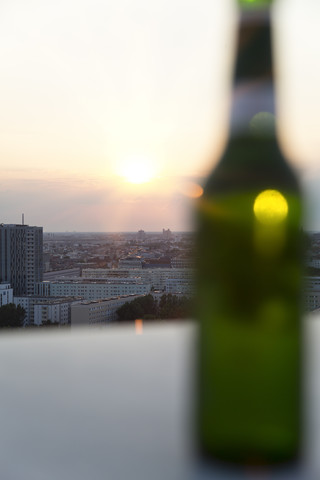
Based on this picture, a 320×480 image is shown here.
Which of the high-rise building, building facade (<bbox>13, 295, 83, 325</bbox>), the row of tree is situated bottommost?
building facade (<bbox>13, 295, 83, 325</bbox>)

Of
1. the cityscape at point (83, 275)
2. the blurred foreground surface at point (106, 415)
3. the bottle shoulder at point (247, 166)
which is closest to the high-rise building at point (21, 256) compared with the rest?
the cityscape at point (83, 275)

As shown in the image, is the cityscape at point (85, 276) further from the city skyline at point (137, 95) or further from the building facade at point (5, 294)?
the city skyline at point (137, 95)

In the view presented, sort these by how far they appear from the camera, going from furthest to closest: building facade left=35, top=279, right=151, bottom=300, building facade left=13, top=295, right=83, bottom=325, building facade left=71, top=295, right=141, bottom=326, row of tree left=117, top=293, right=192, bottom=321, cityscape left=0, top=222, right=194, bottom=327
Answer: building facade left=35, top=279, right=151, bottom=300 < building facade left=13, top=295, right=83, bottom=325 < cityscape left=0, top=222, right=194, bottom=327 < row of tree left=117, top=293, right=192, bottom=321 < building facade left=71, top=295, right=141, bottom=326

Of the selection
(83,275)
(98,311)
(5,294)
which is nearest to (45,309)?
(83,275)

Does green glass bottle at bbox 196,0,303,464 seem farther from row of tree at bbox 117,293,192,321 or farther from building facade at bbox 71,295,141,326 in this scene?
row of tree at bbox 117,293,192,321

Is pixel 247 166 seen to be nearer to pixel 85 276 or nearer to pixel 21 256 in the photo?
pixel 85 276

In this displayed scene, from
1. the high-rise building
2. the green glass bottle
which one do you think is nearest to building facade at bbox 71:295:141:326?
the high-rise building

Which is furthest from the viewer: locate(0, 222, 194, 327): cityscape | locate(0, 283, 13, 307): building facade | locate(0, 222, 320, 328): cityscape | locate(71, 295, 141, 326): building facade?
locate(0, 283, 13, 307): building facade
